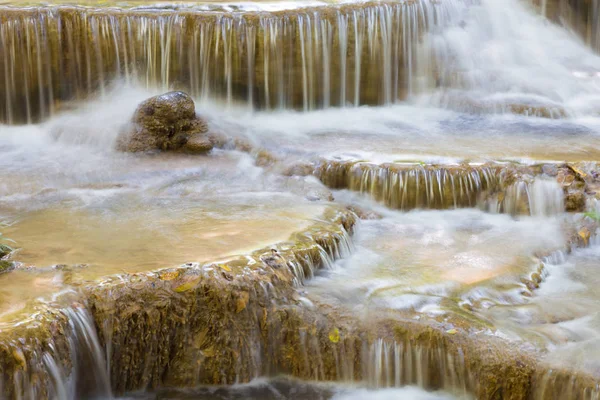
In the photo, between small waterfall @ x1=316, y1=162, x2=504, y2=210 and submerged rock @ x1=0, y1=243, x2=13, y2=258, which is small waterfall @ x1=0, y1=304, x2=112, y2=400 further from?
small waterfall @ x1=316, y1=162, x2=504, y2=210

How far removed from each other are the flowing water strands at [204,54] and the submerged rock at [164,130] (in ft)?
4.40

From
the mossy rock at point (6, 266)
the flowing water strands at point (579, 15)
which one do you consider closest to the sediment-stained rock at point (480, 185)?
the mossy rock at point (6, 266)

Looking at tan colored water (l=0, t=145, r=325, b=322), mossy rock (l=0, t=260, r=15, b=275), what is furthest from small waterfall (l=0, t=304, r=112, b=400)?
mossy rock (l=0, t=260, r=15, b=275)

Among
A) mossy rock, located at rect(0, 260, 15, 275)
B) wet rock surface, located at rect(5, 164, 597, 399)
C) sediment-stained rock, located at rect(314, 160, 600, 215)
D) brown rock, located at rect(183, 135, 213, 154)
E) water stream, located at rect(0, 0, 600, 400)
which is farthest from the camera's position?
brown rock, located at rect(183, 135, 213, 154)

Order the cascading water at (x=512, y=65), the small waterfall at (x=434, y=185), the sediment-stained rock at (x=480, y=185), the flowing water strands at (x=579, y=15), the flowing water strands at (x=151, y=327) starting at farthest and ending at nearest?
1. the flowing water strands at (x=579, y=15)
2. the cascading water at (x=512, y=65)
3. the small waterfall at (x=434, y=185)
4. the sediment-stained rock at (x=480, y=185)
5. the flowing water strands at (x=151, y=327)

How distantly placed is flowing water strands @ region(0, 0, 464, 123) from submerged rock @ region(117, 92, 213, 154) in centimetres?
134

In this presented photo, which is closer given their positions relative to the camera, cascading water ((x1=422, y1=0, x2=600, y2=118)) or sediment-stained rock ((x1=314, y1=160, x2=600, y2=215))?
sediment-stained rock ((x1=314, y1=160, x2=600, y2=215))

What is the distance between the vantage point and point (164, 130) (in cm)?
912

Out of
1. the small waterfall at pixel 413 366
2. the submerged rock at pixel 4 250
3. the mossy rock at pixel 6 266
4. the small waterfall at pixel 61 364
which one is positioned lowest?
the small waterfall at pixel 413 366

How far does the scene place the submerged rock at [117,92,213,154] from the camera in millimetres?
9117

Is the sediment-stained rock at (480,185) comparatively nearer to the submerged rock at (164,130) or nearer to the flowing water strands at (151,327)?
the submerged rock at (164,130)

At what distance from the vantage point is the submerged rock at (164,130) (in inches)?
359

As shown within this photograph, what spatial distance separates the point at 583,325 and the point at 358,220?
7.62 feet

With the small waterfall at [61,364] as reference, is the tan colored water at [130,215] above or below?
above
